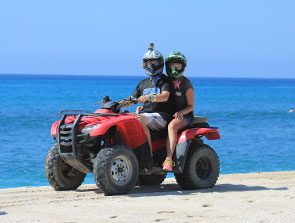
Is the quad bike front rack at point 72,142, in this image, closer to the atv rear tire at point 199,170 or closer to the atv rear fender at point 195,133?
the atv rear fender at point 195,133

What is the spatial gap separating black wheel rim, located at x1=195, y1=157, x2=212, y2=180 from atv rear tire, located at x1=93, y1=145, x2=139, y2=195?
1.27 metres

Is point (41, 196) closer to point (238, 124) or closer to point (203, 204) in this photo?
point (203, 204)

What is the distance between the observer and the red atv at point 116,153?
8289mm

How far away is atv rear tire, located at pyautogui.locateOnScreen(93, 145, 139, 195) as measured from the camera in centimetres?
820

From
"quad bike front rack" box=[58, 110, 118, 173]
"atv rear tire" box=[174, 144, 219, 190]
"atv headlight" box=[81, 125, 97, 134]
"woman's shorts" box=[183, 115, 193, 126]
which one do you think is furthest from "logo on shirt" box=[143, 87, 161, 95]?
"atv headlight" box=[81, 125, 97, 134]

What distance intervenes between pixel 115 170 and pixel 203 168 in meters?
1.69

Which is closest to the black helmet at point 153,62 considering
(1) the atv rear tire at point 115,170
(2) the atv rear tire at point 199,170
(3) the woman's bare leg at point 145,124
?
(3) the woman's bare leg at point 145,124

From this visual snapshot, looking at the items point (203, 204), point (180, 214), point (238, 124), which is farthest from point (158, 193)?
point (238, 124)

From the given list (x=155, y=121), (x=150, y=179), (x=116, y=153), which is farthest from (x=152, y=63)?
(x=150, y=179)

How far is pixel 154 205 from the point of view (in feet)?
25.0

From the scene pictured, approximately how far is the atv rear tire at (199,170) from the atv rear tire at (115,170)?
0.92 meters

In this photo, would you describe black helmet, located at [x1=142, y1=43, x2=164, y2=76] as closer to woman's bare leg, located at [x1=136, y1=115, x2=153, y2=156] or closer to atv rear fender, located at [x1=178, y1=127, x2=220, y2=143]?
woman's bare leg, located at [x1=136, y1=115, x2=153, y2=156]

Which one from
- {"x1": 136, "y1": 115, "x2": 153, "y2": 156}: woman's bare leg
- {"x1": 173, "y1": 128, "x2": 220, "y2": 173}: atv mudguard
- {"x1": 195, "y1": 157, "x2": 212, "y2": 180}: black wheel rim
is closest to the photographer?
{"x1": 136, "y1": 115, "x2": 153, "y2": 156}: woman's bare leg

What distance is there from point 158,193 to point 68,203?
1428 millimetres
